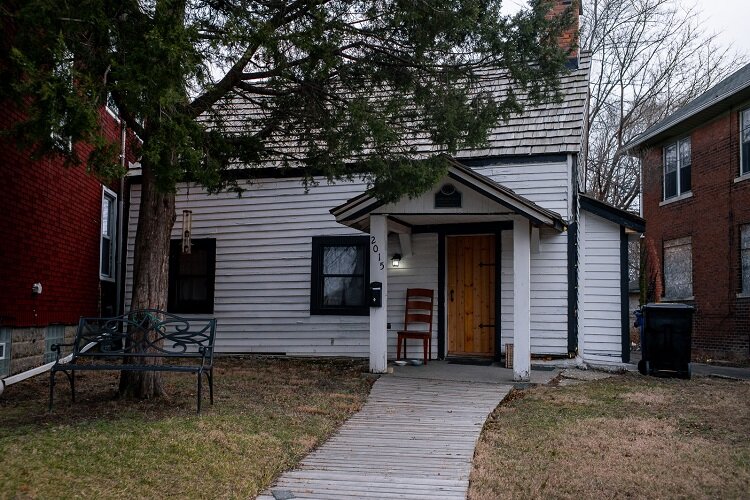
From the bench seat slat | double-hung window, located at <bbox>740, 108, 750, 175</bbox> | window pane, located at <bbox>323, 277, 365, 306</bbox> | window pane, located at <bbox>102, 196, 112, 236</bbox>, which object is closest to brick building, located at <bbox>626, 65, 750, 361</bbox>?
double-hung window, located at <bbox>740, 108, 750, 175</bbox>

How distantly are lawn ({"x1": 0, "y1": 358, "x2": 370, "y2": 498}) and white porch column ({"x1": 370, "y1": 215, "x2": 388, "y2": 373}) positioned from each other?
1.32 m

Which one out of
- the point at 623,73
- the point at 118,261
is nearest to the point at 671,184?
the point at 623,73

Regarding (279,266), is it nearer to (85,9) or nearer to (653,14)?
(85,9)

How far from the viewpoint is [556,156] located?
1227 centimetres

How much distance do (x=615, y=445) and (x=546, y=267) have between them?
617 centimetres

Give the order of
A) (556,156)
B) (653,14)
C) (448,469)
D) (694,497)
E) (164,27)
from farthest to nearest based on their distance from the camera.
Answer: (653,14) < (556,156) < (164,27) < (448,469) < (694,497)

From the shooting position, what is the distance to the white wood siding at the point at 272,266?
13.4 metres

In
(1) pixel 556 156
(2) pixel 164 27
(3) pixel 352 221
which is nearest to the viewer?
(2) pixel 164 27

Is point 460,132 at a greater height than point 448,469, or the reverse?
point 460,132

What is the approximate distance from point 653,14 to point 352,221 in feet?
63.5

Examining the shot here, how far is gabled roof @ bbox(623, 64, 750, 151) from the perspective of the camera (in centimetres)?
1686

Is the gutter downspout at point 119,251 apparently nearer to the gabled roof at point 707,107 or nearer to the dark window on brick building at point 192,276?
the dark window on brick building at point 192,276

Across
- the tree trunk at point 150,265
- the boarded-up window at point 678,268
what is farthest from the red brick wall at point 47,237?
the boarded-up window at point 678,268

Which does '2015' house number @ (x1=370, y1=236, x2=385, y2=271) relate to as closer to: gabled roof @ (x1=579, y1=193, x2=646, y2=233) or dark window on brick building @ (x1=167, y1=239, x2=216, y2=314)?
gabled roof @ (x1=579, y1=193, x2=646, y2=233)
